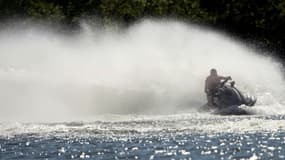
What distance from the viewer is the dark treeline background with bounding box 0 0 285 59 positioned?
72.4 meters

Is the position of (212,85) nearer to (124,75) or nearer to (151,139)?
(124,75)

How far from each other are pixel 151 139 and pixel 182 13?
47765 millimetres

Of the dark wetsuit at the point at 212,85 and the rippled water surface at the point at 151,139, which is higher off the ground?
the dark wetsuit at the point at 212,85

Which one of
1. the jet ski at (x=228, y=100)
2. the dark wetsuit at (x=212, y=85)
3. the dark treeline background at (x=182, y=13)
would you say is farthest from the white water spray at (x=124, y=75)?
the dark treeline background at (x=182, y=13)

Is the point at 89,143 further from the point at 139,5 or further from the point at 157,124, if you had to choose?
the point at 139,5

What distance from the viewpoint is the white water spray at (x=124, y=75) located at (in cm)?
4178

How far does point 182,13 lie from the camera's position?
244 feet

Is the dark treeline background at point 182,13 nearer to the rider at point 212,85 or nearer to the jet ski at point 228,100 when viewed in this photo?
the rider at point 212,85

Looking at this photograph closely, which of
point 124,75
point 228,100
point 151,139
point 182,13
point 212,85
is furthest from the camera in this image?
point 182,13

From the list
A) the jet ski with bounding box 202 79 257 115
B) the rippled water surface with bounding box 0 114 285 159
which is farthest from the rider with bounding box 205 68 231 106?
the rippled water surface with bounding box 0 114 285 159

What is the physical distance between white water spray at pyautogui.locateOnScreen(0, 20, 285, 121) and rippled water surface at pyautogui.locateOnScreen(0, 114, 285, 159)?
5.53 meters

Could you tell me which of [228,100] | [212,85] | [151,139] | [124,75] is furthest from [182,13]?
[151,139]

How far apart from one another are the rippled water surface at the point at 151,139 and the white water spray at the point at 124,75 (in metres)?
5.53

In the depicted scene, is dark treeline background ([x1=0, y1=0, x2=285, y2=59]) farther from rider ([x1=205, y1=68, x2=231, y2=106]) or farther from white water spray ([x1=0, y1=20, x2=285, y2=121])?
rider ([x1=205, y1=68, x2=231, y2=106])
